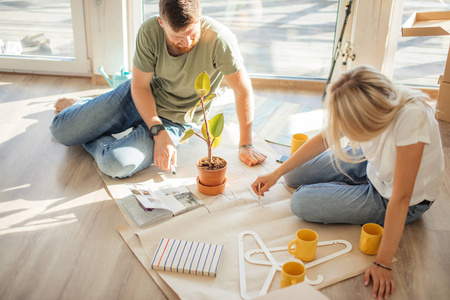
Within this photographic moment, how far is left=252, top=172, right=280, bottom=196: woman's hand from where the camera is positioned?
1.66 m

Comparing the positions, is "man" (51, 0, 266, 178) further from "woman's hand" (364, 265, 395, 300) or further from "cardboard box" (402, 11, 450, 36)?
"cardboard box" (402, 11, 450, 36)

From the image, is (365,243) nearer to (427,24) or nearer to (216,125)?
(216,125)

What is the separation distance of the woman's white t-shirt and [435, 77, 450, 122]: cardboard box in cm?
107

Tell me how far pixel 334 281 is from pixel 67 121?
1.29 meters

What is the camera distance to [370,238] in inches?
56.0

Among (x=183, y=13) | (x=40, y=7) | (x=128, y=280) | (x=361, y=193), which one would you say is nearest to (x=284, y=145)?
(x=361, y=193)

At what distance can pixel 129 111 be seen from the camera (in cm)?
201

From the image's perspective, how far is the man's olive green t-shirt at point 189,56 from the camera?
1798 millimetres

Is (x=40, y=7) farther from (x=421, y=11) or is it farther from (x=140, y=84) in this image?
(x=421, y=11)

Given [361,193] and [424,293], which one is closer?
[424,293]

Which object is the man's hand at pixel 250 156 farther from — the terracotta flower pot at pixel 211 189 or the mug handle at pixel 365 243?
the mug handle at pixel 365 243

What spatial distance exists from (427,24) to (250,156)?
1.09m

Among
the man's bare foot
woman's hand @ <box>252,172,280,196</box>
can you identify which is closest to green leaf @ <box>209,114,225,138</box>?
woman's hand @ <box>252,172,280,196</box>

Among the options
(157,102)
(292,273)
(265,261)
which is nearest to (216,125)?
(157,102)
